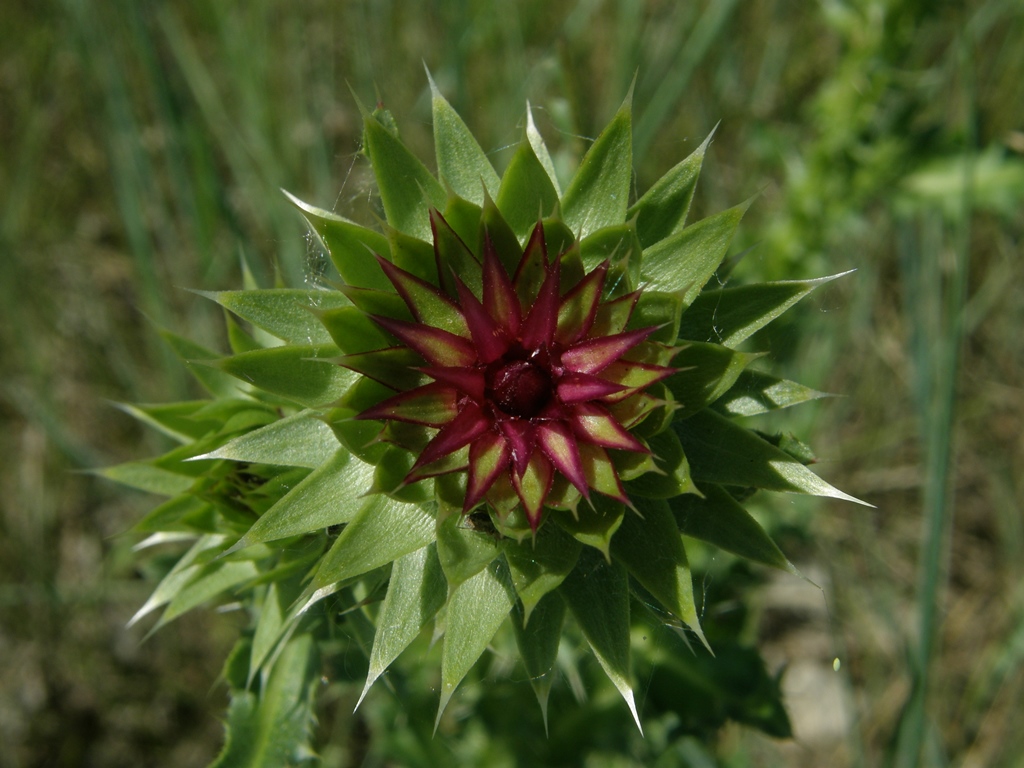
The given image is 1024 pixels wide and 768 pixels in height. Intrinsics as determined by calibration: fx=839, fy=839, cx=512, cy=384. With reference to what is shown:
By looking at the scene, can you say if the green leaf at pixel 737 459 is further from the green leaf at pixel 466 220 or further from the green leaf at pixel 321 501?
the green leaf at pixel 321 501

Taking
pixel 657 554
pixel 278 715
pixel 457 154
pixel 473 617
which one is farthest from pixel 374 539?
pixel 278 715

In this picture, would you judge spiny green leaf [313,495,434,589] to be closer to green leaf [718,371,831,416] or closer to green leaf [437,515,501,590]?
green leaf [437,515,501,590]

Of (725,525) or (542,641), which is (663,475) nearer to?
(725,525)

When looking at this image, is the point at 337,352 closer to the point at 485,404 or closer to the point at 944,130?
the point at 485,404

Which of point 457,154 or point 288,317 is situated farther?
point 457,154

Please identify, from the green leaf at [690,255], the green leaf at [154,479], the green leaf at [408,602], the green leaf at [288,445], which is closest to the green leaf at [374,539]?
the green leaf at [408,602]

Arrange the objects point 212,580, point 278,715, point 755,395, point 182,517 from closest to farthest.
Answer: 1. point 755,395
2. point 182,517
3. point 212,580
4. point 278,715
